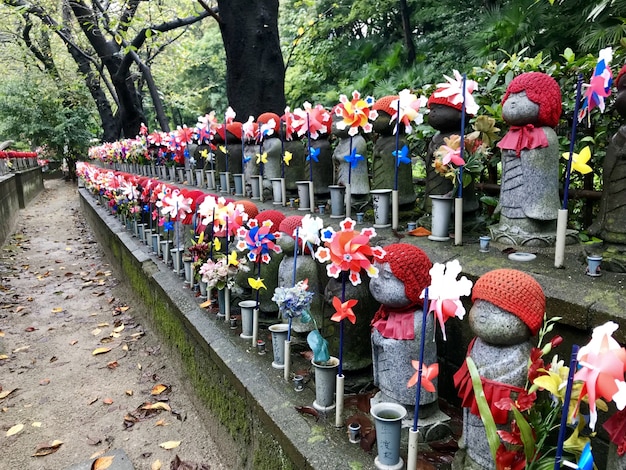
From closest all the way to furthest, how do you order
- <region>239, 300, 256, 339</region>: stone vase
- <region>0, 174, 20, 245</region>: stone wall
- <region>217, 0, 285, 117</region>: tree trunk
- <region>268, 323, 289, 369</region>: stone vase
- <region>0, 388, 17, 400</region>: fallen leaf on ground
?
1. <region>268, 323, 289, 369</region>: stone vase
2. <region>239, 300, 256, 339</region>: stone vase
3. <region>0, 388, 17, 400</region>: fallen leaf on ground
4. <region>217, 0, 285, 117</region>: tree trunk
5. <region>0, 174, 20, 245</region>: stone wall

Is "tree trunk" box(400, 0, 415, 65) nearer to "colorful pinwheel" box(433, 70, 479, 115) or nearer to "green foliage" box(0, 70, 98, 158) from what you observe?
"colorful pinwheel" box(433, 70, 479, 115)

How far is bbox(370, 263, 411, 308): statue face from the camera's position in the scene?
1.89 m

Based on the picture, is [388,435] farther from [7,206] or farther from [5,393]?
[7,206]

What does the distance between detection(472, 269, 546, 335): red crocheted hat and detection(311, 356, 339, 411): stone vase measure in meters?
0.84

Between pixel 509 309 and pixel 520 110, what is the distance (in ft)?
4.11

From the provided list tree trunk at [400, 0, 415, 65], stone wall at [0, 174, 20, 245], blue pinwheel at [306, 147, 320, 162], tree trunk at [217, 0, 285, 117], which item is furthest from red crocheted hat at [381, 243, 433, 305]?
tree trunk at [400, 0, 415, 65]

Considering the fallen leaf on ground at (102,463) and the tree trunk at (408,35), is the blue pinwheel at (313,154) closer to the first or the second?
the fallen leaf on ground at (102,463)

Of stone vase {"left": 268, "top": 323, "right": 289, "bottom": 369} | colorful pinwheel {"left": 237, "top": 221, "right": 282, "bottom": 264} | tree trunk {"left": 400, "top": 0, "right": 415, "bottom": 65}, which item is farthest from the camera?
tree trunk {"left": 400, "top": 0, "right": 415, "bottom": 65}

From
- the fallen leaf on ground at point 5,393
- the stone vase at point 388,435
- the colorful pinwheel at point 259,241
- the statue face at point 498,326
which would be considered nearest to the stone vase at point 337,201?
the colorful pinwheel at point 259,241

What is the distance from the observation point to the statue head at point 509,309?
4.84 feet

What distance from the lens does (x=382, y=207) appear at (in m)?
3.18

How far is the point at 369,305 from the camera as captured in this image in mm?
2316

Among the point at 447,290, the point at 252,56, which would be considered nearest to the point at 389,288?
the point at 447,290

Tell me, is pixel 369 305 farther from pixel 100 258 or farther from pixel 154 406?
pixel 100 258
